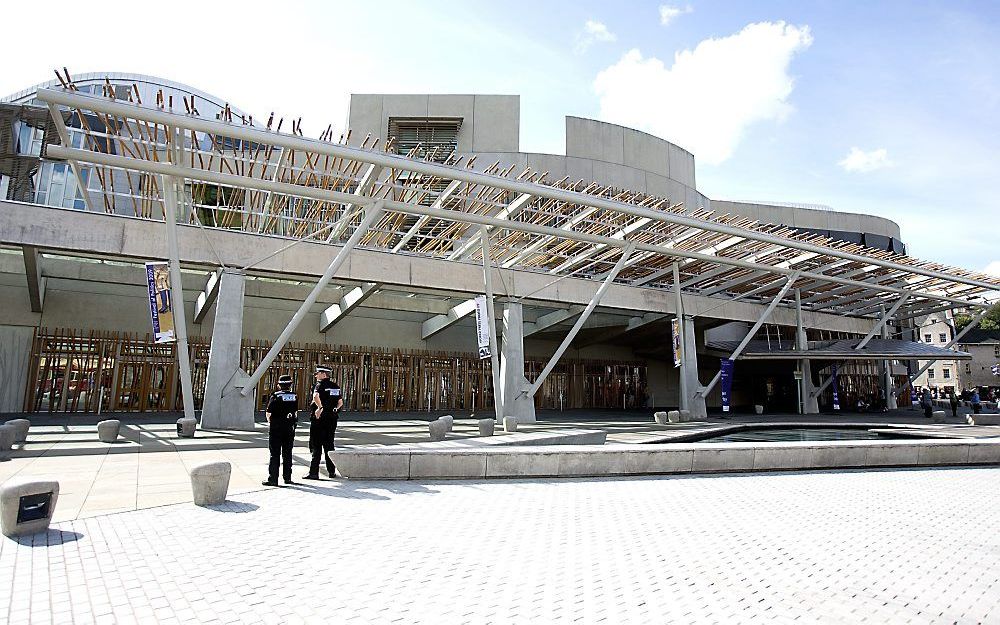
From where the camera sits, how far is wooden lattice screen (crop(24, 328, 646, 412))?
2281cm

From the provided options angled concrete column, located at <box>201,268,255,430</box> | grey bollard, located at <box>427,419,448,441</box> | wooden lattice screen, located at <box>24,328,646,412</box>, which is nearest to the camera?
grey bollard, located at <box>427,419,448,441</box>

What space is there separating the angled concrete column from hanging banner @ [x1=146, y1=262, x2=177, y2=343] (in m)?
1.39

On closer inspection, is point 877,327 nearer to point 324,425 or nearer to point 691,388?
point 691,388

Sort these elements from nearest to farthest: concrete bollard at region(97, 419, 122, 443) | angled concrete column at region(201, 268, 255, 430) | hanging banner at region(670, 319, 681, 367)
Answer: concrete bollard at region(97, 419, 122, 443)
angled concrete column at region(201, 268, 255, 430)
hanging banner at region(670, 319, 681, 367)

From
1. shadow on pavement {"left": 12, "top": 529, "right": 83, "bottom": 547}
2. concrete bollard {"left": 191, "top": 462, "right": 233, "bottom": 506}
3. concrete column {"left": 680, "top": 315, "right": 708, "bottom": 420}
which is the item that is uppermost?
concrete column {"left": 680, "top": 315, "right": 708, "bottom": 420}

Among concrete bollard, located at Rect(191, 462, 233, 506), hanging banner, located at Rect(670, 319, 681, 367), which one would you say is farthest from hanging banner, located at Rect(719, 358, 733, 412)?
concrete bollard, located at Rect(191, 462, 233, 506)

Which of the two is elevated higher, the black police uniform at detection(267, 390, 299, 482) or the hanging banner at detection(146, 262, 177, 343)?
the hanging banner at detection(146, 262, 177, 343)

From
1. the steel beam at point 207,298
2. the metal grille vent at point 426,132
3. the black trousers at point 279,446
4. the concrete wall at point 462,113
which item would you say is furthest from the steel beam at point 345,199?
the metal grille vent at point 426,132

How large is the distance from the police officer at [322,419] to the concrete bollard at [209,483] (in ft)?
6.04

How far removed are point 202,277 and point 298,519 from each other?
2307cm

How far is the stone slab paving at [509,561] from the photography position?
12.5ft

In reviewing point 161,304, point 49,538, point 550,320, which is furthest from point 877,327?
point 49,538

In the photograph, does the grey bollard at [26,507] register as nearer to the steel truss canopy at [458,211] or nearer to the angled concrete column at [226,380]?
the steel truss canopy at [458,211]

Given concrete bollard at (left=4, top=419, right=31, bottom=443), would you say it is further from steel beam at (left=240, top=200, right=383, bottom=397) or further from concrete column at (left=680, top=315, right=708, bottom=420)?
concrete column at (left=680, top=315, right=708, bottom=420)
